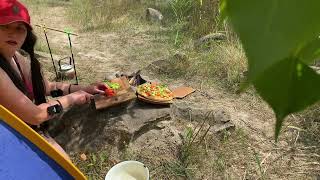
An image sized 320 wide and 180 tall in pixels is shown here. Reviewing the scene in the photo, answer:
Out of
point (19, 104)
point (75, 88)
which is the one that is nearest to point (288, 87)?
point (19, 104)

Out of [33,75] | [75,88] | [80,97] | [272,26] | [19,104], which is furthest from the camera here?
[75,88]

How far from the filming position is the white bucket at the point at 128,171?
265 cm

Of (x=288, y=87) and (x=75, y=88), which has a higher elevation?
(x=288, y=87)

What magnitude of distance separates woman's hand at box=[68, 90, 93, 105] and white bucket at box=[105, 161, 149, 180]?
1.63 feet

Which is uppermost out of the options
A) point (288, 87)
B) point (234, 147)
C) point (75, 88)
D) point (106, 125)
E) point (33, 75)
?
point (288, 87)

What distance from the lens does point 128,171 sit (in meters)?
2.71

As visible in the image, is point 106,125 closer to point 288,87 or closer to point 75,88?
point 75,88

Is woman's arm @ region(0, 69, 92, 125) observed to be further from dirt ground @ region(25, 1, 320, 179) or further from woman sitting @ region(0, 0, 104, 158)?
dirt ground @ region(25, 1, 320, 179)

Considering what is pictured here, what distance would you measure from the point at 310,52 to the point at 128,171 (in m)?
2.61

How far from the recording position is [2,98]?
2.26 m

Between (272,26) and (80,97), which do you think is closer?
(272,26)

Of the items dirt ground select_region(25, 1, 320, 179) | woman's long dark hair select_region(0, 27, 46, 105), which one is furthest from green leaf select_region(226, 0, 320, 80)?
dirt ground select_region(25, 1, 320, 179)

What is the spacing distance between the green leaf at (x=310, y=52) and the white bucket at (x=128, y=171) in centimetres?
251

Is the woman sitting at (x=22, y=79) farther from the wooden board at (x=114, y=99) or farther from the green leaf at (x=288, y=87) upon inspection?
the green leaf at (x=288, y=87)
